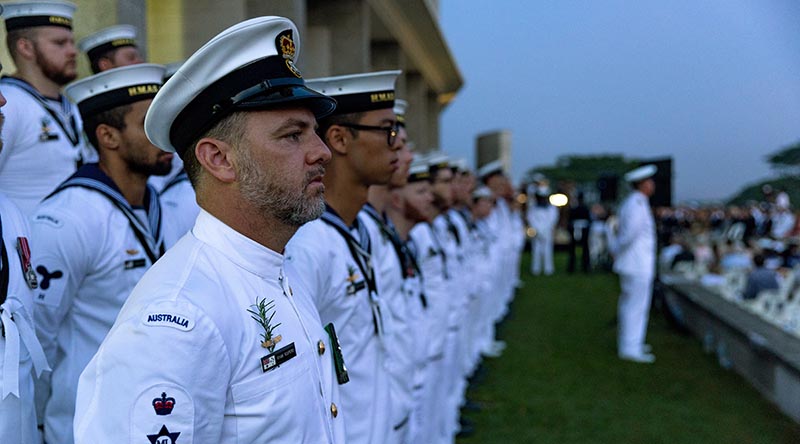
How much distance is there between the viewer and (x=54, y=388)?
9.39 feet

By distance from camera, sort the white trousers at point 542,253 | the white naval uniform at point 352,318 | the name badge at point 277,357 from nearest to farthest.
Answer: the name badge at point 277,357 < the white naval uniform at point 352,318 < the white trousers at point 542,253

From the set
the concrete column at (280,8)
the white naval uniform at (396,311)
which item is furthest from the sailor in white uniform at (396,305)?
the concrete column at (280,8)

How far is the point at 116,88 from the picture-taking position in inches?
130

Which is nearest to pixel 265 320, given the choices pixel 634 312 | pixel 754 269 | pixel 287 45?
pixel 287 45

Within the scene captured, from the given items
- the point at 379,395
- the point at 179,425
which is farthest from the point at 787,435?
the point at 179,425

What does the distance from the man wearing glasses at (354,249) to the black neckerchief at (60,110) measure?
5.57ft

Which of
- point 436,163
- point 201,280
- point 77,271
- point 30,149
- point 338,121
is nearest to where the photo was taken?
point 201,280

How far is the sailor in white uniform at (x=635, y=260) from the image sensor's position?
32.4ft

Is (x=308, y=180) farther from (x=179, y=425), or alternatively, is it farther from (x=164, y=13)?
(x=164, y=13)

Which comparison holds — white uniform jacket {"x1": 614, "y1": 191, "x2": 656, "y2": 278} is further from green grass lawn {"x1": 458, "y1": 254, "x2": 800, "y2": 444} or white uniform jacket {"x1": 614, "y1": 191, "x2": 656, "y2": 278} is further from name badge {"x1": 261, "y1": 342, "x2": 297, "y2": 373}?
name badge {"x1": 261, "y1": 342, "x2": 297, "y2": 373}

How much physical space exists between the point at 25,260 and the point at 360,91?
5.75ft

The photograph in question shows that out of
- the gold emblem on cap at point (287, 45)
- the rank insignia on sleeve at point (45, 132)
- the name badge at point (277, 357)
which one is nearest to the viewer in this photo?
the name badge at point (277, 357)

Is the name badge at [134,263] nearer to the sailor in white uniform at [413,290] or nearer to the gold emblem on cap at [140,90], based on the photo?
the gold emblem on cap at [140,90]

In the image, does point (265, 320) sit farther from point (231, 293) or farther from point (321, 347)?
point (321, 347)
